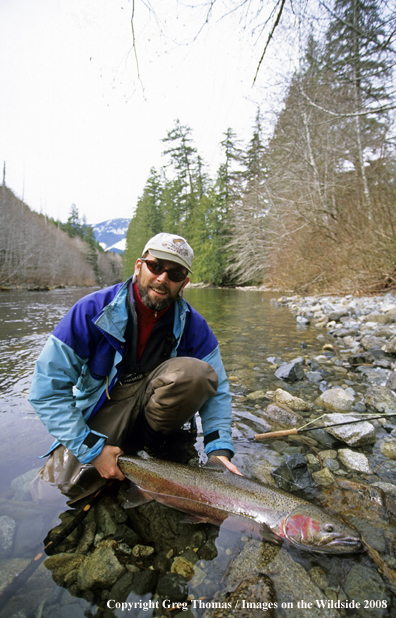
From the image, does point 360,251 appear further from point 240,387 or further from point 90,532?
point 90,532

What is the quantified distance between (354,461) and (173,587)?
5.21ft

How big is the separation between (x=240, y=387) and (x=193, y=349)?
6.19ft

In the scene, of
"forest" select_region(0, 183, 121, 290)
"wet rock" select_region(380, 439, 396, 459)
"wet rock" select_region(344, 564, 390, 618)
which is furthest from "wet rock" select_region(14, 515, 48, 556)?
"forest" select_region(0, 183, 121, 290)

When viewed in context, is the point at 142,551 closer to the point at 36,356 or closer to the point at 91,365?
the point at 91,365

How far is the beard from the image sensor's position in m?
2.35

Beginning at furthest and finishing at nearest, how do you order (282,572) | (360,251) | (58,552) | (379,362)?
(360,251) < (379,362) < (58,552) < (282,572)

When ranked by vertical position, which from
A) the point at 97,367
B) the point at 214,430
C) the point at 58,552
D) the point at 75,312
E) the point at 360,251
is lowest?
the point at 58,552

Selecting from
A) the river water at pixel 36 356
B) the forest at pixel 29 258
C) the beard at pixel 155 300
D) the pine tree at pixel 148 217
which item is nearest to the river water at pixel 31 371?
the river water at pixel 36 356

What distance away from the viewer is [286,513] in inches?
69.1

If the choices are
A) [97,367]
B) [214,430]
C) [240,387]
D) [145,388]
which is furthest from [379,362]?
Result: [97,367]

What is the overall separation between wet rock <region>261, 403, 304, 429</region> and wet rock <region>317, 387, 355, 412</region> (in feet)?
1.35

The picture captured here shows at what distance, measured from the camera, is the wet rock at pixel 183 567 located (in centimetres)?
162

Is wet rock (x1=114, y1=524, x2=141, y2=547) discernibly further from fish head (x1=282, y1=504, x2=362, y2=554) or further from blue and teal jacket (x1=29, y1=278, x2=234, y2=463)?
fish head (x1=282, y1=504, x2=362, y2=554)

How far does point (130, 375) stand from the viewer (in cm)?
247
